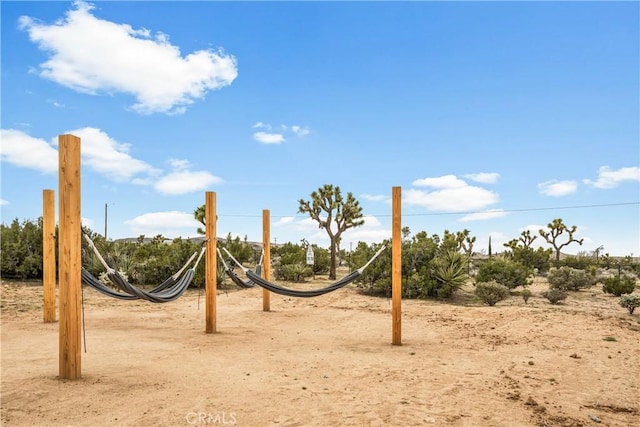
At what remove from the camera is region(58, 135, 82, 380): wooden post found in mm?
4059

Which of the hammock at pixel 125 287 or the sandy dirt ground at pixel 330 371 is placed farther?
the hammock at pixel 125 287

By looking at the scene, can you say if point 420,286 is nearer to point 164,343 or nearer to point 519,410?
point 164,343

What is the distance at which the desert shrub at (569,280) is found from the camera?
14.5 m

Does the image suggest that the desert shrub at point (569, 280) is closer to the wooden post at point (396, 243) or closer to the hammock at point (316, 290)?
the hammock at point (316, 290)

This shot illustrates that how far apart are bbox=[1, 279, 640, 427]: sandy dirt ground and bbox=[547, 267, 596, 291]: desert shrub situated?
22.0 ft

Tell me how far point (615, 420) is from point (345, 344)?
322cm

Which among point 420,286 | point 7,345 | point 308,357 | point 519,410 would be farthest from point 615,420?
point 420,286

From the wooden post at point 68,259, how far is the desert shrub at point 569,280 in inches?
576

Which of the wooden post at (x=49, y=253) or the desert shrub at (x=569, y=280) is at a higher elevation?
the wooden post at (x=49, y=253)

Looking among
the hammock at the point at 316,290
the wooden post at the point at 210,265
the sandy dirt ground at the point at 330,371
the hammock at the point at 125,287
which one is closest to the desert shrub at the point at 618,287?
the sandy dirt ground at the point at 330,371

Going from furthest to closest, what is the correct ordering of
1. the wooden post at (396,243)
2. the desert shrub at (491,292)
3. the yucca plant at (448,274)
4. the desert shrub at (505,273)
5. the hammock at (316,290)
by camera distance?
the desert shrub at (505,273) < the yucca plant at (448,274) < the desert shrub at (491,292) < the hammock at (316,290) < the wooden post at (396,243)

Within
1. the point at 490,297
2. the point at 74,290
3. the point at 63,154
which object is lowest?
the point at 490,297

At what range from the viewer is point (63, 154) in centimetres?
410

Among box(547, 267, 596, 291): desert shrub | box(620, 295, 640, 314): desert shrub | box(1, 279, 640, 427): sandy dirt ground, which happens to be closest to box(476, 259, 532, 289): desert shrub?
box(547, 267, 596, 291): desert shrub
